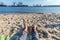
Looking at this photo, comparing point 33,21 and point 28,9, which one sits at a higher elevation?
point 28,9

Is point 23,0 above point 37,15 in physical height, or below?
above

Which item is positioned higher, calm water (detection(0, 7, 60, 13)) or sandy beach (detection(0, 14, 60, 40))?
calm water (detection(0, 7, 60, 13))

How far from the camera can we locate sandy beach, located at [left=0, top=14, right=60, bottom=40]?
1839 mm

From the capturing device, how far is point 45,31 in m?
1.84

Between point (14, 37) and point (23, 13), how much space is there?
34 centimetres

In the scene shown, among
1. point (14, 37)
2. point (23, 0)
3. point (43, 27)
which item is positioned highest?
point (23, 0)

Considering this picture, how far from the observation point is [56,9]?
5.99ft

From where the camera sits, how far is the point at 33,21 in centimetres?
188

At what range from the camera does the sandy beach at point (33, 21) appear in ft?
6.03

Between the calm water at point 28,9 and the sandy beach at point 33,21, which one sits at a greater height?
the calm water at point 28,9

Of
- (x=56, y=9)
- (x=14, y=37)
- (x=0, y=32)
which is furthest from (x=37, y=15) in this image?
(x=0, y=32)

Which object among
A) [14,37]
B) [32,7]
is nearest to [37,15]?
[32,7]

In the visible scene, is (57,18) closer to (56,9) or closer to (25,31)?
(56,9)

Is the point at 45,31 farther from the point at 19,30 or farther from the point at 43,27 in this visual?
the point at 19,30
